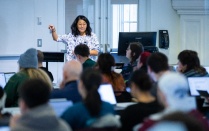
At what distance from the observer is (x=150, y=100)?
10.3 ft

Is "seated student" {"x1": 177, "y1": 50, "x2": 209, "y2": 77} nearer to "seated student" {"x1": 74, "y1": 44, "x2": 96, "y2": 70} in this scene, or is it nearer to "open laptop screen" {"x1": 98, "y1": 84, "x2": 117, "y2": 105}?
"open laptop screen" {"x1": 98, "y1": 84, "x2": 117, "y2": 105}

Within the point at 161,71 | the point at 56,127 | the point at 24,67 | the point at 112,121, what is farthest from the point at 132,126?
the point at 24,67

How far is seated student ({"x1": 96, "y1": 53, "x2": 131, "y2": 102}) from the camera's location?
16.5 feet

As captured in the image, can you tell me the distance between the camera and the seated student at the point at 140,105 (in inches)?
122

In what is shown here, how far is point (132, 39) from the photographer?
7.46 meters

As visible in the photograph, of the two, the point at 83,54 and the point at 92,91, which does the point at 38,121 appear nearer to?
the point at 92,91

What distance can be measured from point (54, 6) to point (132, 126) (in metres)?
6.08

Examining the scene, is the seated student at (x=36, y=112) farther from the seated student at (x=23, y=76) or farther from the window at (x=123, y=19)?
the window at (x=123, y=19)

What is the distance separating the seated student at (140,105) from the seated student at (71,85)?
0.99 metres

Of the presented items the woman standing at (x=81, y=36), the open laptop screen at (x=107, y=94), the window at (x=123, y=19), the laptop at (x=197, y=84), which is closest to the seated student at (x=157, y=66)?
the open laptop screen at (x=107, y=94)

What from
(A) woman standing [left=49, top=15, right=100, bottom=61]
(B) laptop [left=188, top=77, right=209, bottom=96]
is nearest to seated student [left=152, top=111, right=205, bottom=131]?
(B) laptop [left=188, top=77, right=209, bottom=96]

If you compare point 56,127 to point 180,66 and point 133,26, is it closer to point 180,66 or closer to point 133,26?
point 180,66

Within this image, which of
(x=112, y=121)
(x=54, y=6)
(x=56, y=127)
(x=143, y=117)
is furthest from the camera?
(x=54, y=6)

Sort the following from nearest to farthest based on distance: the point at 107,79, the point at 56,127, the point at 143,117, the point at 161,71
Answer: the point at 56,127 → the point at 143,117 → the point at 161,71 → the point at 107,79
